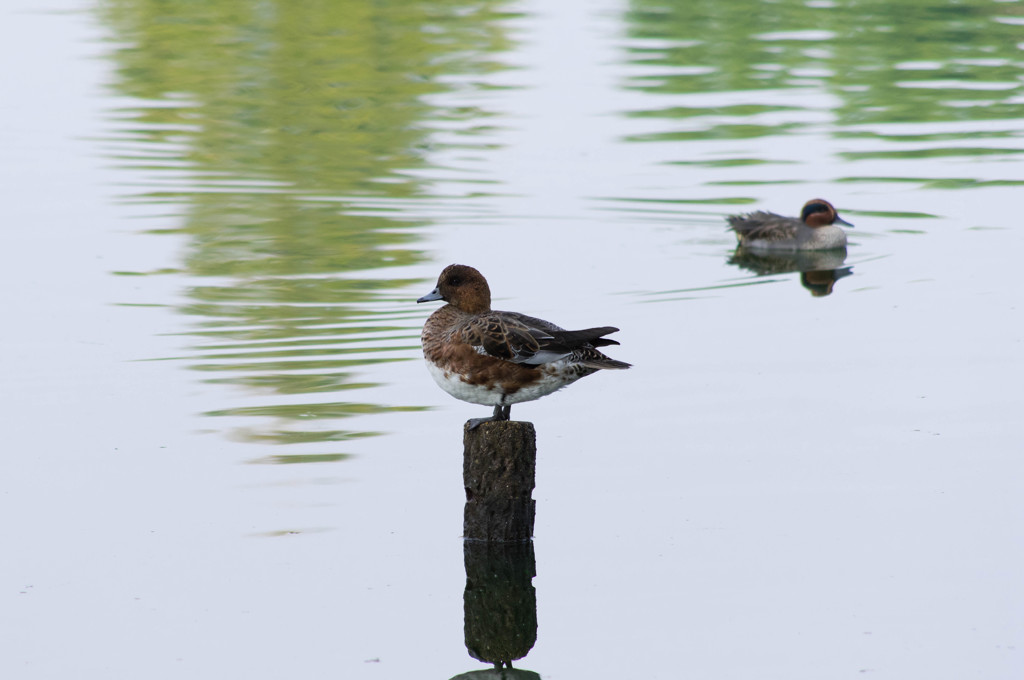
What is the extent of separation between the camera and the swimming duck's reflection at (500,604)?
7262 mm

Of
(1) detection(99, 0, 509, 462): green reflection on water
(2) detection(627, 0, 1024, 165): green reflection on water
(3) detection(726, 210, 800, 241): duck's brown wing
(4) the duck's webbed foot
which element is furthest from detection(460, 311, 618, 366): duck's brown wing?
(2) detection(627, 0, 1024, 165): green reflection on water

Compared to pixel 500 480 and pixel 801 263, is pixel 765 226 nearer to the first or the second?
pixel 801 263

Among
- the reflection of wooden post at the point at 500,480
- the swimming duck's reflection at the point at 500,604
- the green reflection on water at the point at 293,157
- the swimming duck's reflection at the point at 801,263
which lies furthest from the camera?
the swimming duck's reflection at the point at 801,263

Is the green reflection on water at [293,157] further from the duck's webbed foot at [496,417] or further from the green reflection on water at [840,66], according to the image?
the green reflection on water at [840,66]

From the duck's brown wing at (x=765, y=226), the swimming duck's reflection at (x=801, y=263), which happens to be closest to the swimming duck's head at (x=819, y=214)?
the duck's brown wing at (x=765, y=226)

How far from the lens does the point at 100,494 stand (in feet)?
30.1

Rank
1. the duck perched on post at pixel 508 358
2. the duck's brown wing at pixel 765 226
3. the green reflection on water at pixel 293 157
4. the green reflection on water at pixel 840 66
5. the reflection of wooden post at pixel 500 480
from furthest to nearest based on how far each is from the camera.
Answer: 1. the green reflection on water at pixel 840 66
2. the duck's brown wing at pixel 765 226
3. the green reflection on water at pixel 293 157
4. the duck perched on post at pixel 508 358
5. the reflection of wooden post at pixel 500 480

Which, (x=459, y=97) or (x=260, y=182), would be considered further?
(x=459, y=97)

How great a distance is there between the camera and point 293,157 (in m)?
21.4

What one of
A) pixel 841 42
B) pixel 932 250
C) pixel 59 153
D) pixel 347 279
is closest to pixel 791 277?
pixel 932 250

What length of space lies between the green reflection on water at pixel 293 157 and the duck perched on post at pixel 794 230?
3663 mm

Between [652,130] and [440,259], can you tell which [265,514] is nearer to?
[440,259]

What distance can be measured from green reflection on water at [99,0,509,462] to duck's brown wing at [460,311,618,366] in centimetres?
216

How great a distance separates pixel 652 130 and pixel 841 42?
10078 millimetres
